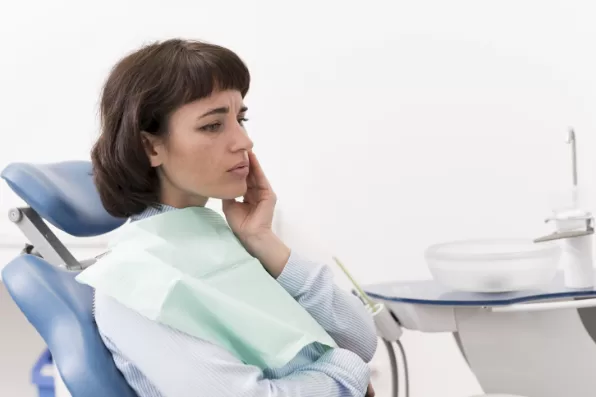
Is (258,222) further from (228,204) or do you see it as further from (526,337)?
(526,337)

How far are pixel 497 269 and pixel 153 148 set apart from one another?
2.56ft

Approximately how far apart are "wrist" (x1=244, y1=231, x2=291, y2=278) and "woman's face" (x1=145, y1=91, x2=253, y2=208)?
12 centimetres

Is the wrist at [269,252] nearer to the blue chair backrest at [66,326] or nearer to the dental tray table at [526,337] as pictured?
the blue chair backrest at [66,326]

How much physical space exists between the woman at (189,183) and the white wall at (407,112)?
95 cm

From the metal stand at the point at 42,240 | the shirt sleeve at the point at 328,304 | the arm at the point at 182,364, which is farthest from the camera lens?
the metal stand at the point at 42,240

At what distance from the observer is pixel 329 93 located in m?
2.26

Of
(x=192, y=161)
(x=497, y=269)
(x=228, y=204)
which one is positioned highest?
(x=192, y=161)

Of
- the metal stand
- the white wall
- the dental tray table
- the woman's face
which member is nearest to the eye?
Answer: the woman's face

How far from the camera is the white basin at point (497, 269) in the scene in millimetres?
1564

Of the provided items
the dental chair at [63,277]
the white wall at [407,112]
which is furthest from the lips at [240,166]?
the white wall at [407,112]

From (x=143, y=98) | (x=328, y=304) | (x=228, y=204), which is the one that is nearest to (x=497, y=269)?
(x=328, y=304)

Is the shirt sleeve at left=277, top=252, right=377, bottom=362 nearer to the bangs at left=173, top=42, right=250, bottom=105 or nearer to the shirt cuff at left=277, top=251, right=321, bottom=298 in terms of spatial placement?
the shirt cuff at left=277, top=251, right=321, bottom=298

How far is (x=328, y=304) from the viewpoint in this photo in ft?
4.21

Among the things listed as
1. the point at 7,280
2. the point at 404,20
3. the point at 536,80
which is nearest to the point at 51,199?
the point at 7,280
